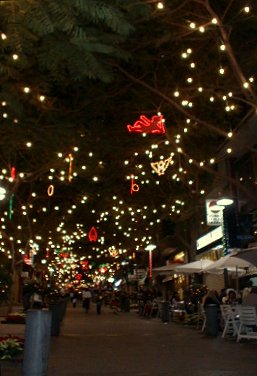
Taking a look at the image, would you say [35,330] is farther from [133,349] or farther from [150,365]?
[133,349]

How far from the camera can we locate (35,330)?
7891 mm

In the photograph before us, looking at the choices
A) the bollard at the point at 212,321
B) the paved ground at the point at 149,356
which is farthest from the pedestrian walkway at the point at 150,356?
the bollard at the point at 212,321

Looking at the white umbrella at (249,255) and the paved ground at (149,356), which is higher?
the white umbrella at (249,255)

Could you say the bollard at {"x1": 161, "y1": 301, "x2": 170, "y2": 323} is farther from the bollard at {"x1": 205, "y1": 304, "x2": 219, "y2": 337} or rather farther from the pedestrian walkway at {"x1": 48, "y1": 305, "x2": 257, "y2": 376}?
the pedestrian walkway at {"x1": 48, "y1": 305, "x2": 257, "y2": 376}

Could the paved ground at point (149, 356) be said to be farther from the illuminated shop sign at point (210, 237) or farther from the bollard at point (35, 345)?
the illuminated shop sign at point (210, 237)

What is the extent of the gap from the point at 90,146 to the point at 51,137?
3.49 m

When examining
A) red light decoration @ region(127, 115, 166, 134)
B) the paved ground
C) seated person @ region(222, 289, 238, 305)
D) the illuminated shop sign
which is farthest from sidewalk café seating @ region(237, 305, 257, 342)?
the illuminated shop sign

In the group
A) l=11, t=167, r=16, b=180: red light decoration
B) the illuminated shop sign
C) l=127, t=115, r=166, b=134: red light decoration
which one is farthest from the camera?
the illuminated shop sign

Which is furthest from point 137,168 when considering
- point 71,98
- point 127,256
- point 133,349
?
point 127,256

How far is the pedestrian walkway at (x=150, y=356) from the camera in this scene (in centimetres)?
949

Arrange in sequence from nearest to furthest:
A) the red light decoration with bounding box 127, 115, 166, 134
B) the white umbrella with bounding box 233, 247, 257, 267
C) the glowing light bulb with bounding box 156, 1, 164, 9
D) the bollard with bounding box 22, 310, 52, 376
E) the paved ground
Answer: the bollard with bounding box 22, 310, 52, 376, the paved ground, the glowing light bulb with bounding box 156, 1, 164, 9, the red light decoration with bounding box 127, 115, 166, 134, the white umbrella with bounding box 233, 247, 257, 267

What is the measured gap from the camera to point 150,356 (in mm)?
11500

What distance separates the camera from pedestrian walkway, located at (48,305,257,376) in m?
9.49


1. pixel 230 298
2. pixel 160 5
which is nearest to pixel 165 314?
pixel 230 298
